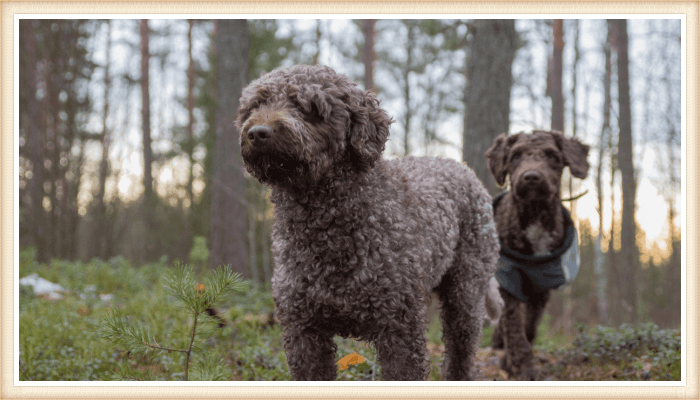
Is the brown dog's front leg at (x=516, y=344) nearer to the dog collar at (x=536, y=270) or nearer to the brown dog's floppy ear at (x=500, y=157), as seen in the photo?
the dog collar at (x=536, y=270)

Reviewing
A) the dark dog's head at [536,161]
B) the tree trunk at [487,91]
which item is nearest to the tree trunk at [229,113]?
the tree trunk at [487,91]

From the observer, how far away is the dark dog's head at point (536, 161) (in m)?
4.59

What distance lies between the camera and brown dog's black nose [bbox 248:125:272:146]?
227cm

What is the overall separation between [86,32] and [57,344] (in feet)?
32.5

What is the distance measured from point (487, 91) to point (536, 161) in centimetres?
188

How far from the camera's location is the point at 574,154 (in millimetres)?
4859

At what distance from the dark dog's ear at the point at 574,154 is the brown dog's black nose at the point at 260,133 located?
11.5 ft

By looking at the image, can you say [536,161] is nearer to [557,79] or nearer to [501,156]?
[501,156]

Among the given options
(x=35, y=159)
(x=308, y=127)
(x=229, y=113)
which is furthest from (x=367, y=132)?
(x=35, y=159)

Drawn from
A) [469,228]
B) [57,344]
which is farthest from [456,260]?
[57,344]

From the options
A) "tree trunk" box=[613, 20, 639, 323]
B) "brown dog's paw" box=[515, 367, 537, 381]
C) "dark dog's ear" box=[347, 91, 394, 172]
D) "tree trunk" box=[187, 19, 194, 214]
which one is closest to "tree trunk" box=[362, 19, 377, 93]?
"tree trunk" box=[613, 20, 639, 323]

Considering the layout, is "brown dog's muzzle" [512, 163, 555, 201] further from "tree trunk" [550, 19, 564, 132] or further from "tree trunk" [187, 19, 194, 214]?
"tree trunk" [187, 19, 194, 214]

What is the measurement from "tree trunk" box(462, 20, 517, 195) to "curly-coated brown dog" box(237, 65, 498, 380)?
3.64 metres

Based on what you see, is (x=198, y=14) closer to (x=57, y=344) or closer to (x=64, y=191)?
(x=57, y=344)
